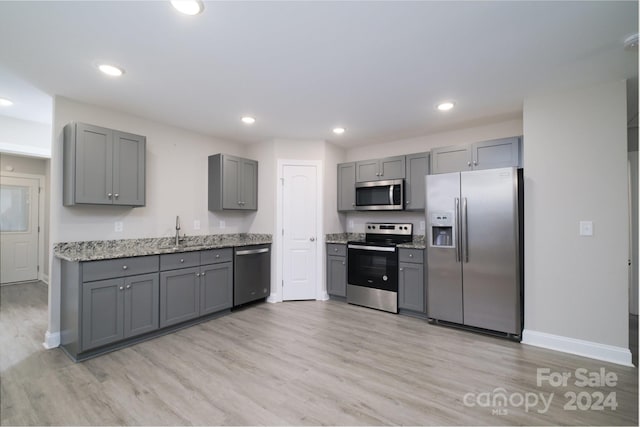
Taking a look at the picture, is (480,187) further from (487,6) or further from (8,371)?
(8,371)

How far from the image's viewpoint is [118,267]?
2.74 metres

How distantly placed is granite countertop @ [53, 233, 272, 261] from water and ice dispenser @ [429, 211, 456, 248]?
7.73 feet

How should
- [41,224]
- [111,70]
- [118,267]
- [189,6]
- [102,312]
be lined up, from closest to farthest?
[189,6] → [111,70] → [102,312] → [118,267] → [41,224]

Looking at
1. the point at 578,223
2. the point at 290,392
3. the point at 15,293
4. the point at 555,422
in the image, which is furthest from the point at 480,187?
the point at 15,293

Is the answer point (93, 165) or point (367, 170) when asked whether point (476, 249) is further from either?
point (93, 165)

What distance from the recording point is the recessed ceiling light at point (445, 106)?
3100mm

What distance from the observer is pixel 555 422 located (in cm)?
179

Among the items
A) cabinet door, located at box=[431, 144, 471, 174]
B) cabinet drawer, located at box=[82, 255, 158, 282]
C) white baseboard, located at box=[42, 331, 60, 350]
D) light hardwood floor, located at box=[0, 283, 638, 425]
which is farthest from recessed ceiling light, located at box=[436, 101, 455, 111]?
A: white baseboard, located at box=[42, 331, 60, 350]

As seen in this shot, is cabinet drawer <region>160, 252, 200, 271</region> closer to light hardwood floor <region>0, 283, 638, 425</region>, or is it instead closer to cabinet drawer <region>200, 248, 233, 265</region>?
cabinet drawer <region>200, 248, 233, 265</region>

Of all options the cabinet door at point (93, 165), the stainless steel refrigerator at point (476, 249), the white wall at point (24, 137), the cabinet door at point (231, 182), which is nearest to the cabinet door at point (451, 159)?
the stainless steel refrigerator at point (476, 249)

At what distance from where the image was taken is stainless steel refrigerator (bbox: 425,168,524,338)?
116 inches

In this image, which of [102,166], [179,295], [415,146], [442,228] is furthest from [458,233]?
[102,166]

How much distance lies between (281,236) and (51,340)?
275cm

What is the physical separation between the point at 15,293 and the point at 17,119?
9.27ft
